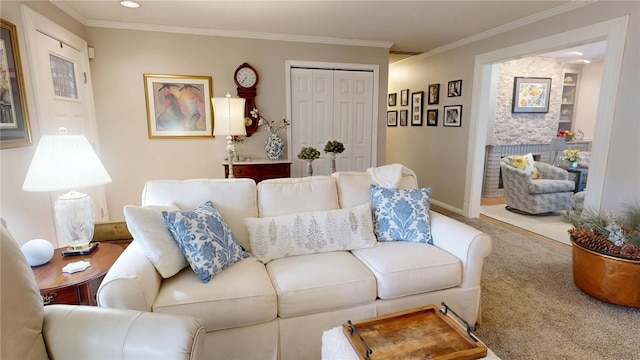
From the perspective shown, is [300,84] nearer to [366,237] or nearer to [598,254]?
[366,237]

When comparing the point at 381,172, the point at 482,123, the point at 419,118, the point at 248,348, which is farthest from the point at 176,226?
the point at 419,118

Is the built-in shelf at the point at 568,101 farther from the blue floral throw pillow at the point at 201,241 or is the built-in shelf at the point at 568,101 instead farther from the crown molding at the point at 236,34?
the blue floral throw pillow at the point at 201,241

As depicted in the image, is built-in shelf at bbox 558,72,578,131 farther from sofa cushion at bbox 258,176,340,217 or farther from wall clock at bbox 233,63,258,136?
sofa cushion at bbox 258,176,340,217

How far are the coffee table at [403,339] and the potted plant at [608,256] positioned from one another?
166 centimetres

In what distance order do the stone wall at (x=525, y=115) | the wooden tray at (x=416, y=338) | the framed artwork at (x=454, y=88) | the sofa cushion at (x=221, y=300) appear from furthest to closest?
the stone wall at (x=525, y=115) < the framed artwork at (x=454, y=88) < the sofa cushion at (x=221, y=300) < the wooden tray at (x=416, y=338)

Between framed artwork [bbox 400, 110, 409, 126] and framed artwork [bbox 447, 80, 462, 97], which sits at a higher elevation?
framed artwork [bbox 447, 80, 462, 97]

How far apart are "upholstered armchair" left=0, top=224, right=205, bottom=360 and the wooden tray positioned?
63 cm

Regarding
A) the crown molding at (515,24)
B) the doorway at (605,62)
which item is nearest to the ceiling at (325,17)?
the crown molding at (515,24)

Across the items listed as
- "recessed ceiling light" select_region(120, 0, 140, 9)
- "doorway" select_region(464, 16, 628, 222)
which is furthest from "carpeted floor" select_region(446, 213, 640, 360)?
"recessed ceiling light" select_region(120, 0, 140, 9)

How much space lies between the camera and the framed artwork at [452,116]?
→ 178 inches

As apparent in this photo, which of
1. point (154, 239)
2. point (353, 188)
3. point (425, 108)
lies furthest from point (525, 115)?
point (154, 239)

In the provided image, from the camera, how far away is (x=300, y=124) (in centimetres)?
443

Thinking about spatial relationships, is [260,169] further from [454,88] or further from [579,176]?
[579,176]

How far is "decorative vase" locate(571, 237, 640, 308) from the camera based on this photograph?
86.3 inches
